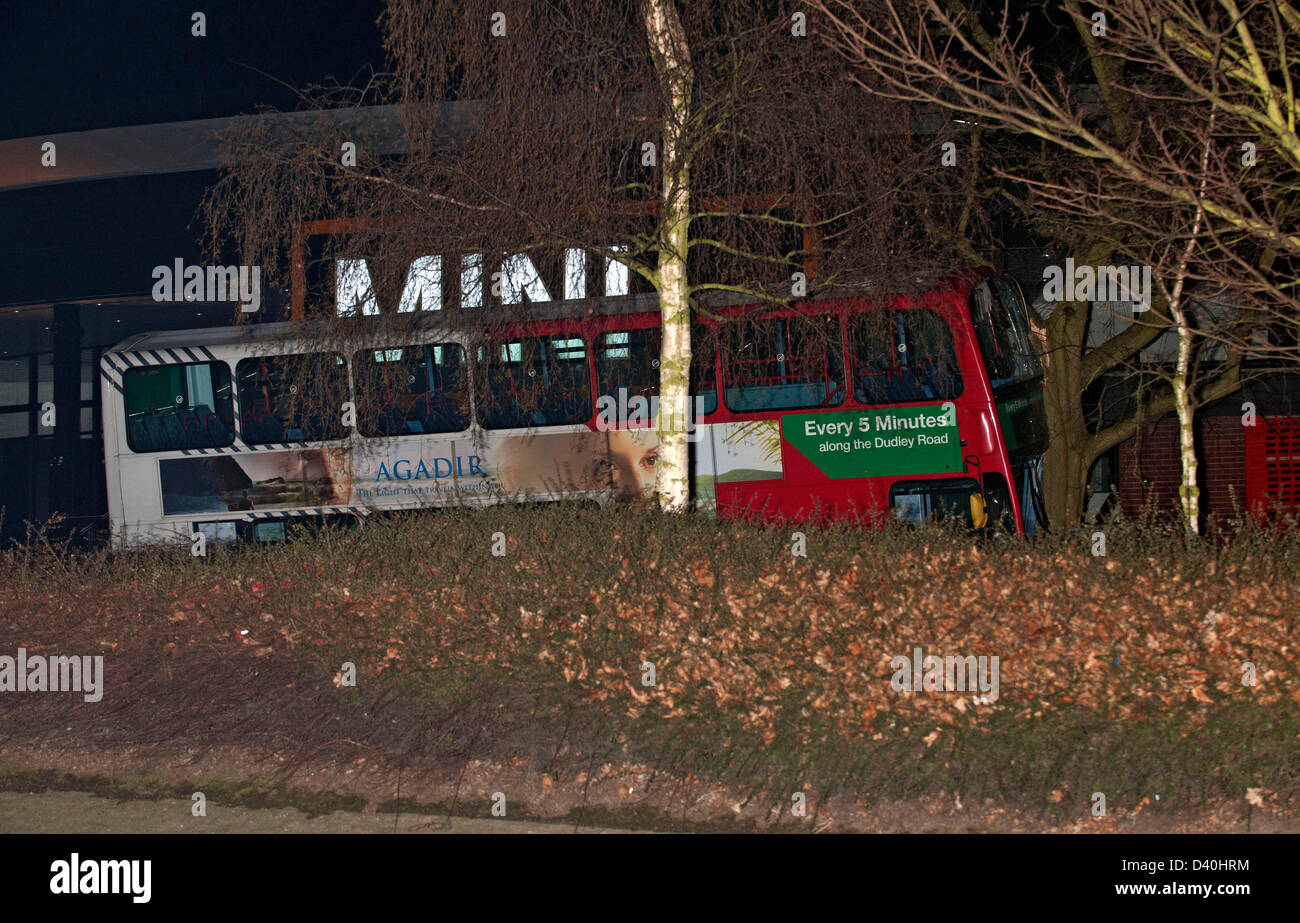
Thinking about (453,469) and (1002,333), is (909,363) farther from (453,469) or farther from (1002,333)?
(453,469)

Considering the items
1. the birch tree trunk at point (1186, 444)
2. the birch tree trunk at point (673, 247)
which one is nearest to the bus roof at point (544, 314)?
the birch tree trunk at point (673, 247)

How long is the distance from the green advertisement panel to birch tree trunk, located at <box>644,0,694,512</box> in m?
2.38

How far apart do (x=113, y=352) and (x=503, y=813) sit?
10.2m

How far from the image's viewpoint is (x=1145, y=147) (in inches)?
423

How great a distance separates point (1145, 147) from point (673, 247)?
15.5 feet

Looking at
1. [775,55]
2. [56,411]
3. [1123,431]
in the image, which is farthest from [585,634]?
[56,411]

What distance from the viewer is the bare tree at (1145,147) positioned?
651 cm

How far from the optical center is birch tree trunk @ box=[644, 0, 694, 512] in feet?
28.6

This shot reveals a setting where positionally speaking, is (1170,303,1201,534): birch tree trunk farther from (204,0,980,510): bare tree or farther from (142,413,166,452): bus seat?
(142,413,166,452): bus seat

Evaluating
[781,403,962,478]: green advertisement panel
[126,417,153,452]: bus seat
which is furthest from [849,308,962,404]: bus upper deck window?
[126,417,153,452]: bus seat

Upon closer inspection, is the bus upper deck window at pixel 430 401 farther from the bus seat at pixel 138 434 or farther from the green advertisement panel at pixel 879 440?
the green advertisement panel at pixel 879 440

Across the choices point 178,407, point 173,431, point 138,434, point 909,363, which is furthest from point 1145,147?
point 138,434

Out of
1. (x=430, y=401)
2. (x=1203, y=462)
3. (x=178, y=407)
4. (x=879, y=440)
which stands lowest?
(x=1203, y=462)

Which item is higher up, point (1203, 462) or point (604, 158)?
point (604, 158)
